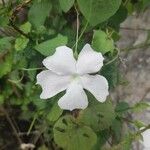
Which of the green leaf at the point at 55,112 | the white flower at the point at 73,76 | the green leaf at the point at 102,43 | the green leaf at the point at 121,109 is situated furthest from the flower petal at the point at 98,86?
the green leaf at the point at 121,109

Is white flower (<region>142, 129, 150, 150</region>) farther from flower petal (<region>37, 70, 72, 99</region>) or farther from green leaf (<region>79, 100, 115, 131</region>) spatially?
flower petal (<region>37, 70, 72, 99</region>)

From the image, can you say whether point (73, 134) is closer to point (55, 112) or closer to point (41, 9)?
point (55, 112)

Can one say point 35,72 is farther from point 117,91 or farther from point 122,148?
point 117,91

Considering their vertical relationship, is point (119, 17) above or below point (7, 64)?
above

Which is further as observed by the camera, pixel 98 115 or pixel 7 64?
pixel 7 64

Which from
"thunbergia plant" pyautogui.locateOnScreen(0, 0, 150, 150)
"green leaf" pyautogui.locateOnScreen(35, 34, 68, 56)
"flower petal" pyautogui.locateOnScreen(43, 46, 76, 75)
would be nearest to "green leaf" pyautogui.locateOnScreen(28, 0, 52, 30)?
"thunbergia plant" pyautogui.locateOnScreen(0, 0, 150, 150)

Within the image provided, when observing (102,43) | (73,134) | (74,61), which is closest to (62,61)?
(74,61)
